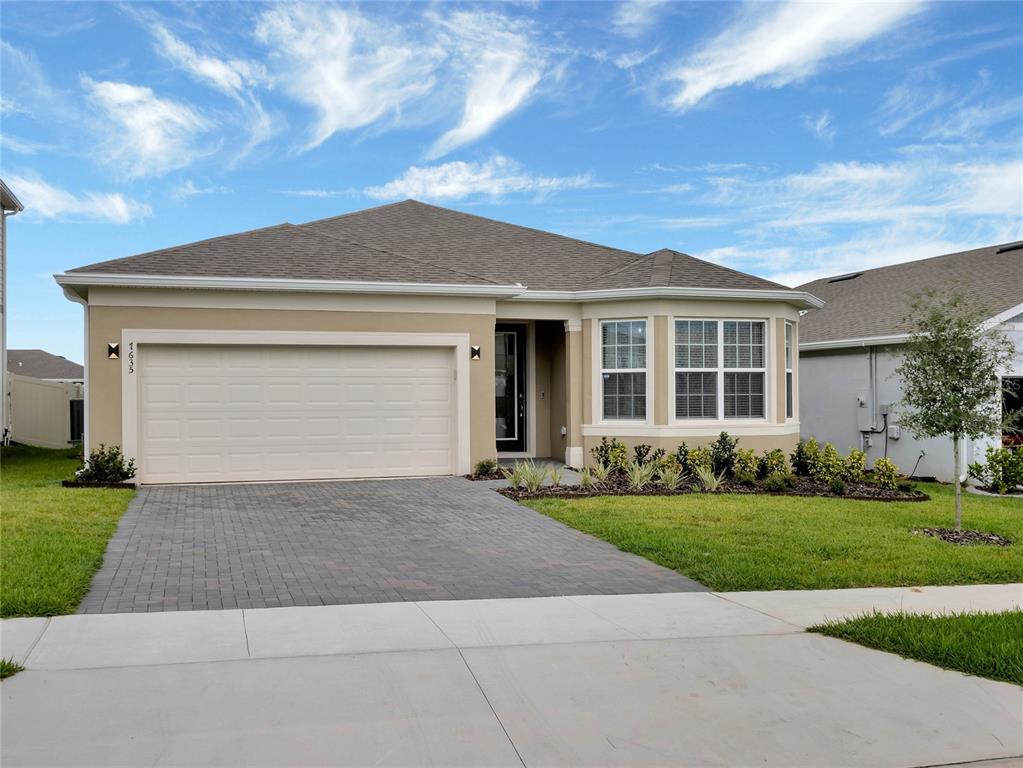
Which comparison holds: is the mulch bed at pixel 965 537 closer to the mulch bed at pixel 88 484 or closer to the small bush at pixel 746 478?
the small bush at pixel 746 478

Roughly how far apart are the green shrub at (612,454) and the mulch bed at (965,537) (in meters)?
5.90

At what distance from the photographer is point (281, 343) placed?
14.7 meters

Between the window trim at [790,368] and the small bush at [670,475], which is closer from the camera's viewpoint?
the small bush at [670,475]

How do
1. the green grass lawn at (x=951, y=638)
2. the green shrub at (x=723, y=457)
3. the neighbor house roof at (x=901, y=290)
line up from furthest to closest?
the neighbor house roof at (x=901, y=290) → the green shrub at (x=723, y=457) → the green grass lawn at (x=951, y=638)

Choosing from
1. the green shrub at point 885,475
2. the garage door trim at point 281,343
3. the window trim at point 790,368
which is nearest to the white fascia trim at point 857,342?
the window trim at point 790,368

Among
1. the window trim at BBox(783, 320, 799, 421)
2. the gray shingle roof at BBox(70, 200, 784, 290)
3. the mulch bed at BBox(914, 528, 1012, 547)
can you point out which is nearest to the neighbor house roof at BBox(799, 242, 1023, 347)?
the window trim at BBox(783, 320, 799, 421)

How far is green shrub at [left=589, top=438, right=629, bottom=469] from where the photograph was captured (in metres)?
15.9

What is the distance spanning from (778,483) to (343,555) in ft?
26.7

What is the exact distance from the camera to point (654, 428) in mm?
16047

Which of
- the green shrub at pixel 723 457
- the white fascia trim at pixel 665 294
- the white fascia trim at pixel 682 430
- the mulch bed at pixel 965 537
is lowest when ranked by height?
the mulch bed at pixel 965 537

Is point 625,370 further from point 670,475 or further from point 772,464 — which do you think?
point 772,464

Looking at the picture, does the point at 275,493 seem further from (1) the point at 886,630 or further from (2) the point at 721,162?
(2) the point at 721,162

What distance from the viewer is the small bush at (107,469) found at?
1366 centimetres

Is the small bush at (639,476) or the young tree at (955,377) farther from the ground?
the young tree at (955,377)
